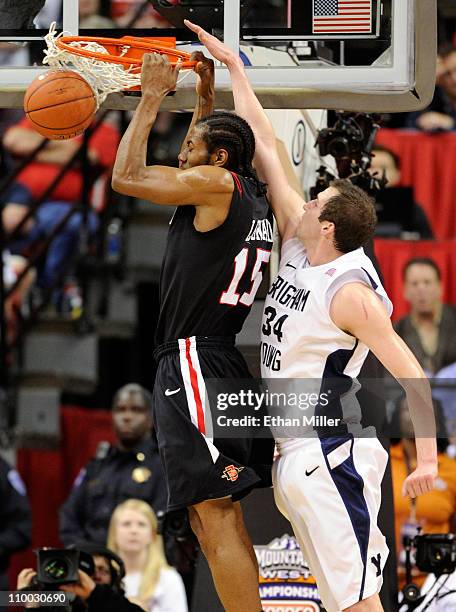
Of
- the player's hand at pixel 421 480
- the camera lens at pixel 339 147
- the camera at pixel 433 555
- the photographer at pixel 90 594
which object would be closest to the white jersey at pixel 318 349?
the player's hand at pixel 421 480

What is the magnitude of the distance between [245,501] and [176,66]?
244 centimetres

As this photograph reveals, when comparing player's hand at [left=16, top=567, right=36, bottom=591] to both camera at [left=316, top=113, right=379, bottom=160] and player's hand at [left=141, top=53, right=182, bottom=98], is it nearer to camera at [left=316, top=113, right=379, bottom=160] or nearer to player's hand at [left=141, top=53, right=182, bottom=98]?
camera at [left=316, top=113, right=379, bottom=160]

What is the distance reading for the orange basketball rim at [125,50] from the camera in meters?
5.75

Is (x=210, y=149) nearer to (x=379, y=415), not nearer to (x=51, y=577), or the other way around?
(x=379, y=415)

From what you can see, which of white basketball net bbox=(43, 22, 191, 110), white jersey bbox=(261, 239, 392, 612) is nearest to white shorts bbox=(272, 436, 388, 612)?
white jersey bbox=(261, 239, 392, 612)

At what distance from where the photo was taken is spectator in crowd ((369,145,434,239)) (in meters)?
10.0

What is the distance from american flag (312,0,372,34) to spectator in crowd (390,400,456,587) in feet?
9.75

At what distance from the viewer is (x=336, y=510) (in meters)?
5.45

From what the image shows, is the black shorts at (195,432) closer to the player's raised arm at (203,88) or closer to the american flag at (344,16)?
the player's raised arm at (203,88)

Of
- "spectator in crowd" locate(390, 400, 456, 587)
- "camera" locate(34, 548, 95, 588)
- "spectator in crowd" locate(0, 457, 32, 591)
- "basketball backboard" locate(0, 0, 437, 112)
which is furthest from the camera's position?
"spectator in crowd" locate(0, 457, 32, 591)

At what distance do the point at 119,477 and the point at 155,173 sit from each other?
4186mm

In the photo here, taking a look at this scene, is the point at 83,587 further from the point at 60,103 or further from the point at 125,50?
the point at 125,50

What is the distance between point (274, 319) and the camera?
5.69 metres

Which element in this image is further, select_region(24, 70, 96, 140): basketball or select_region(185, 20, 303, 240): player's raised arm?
select_region(185, 20, 303, 240): player's raised arm
